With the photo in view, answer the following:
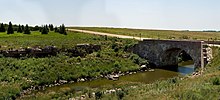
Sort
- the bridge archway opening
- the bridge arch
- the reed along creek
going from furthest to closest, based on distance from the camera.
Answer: the bridge arch → the bridge archway opening → the reed along creek

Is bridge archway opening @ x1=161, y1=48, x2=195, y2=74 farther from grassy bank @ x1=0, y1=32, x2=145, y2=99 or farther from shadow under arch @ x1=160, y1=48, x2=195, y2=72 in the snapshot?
grassy bank @ x1=0, y1=32, x2=145, y2=99

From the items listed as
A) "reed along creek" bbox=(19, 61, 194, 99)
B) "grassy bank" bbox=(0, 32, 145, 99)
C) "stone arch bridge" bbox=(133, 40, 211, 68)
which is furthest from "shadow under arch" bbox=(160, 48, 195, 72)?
"grassy bank" bbox=(0, 32, 145, 99)

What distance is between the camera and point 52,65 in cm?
4681

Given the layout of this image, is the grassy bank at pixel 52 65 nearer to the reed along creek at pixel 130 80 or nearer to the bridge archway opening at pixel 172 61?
the reed along creek at pixel 130 80

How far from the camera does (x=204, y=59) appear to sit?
43.9 metres

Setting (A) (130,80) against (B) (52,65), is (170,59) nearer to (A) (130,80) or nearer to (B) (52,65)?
(A) (130,80)

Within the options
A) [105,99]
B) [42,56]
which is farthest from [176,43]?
[105,99]

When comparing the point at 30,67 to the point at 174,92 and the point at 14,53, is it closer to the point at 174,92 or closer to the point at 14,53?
the point at 14,53

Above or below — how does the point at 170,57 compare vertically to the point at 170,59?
above

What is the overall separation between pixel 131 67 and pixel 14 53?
62.1 ft

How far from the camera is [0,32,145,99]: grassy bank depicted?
39.2 meters

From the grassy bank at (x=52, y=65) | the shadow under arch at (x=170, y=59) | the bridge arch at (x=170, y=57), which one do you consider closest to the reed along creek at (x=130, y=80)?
the shadow under arch at (x=170, y=59)

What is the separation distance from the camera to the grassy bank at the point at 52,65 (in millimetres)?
39156

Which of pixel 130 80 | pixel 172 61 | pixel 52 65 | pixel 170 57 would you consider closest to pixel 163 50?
pixel 170 57
